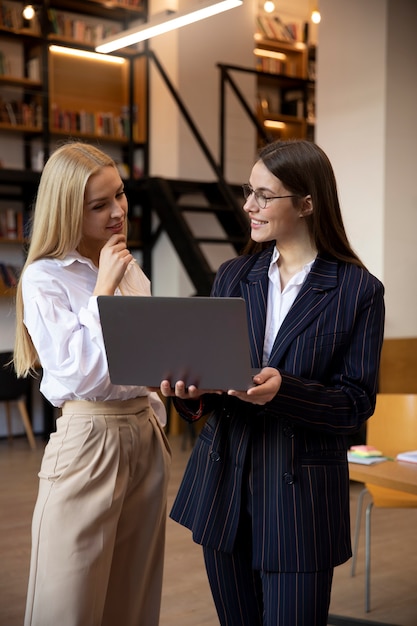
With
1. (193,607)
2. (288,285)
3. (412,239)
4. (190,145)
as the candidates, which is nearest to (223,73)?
(190,145)

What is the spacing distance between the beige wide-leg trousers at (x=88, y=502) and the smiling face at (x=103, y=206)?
1.41ft

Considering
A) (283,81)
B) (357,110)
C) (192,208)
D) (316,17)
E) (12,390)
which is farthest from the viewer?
(283,81)

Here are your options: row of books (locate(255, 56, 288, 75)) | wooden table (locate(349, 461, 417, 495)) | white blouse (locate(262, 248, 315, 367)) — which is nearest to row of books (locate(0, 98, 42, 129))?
row of books (locate(255, 56, 288, 75))

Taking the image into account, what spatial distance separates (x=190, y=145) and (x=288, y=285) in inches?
263

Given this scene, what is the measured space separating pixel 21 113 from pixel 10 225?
42.0 inches

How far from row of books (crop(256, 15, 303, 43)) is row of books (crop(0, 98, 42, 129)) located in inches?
128

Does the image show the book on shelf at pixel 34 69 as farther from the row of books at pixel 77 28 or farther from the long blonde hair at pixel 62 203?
the long blonde hair at pixel 62 203

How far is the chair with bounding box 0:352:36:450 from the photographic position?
7.19 m

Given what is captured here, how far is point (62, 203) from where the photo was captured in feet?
6.67

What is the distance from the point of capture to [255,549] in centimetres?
186

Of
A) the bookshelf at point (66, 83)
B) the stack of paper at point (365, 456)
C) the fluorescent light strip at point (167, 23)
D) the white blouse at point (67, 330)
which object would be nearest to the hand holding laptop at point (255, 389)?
the white blouse at point (67, 330)

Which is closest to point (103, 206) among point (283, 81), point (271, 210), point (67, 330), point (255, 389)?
point (67, 330)

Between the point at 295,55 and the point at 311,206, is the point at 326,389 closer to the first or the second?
the point at 311,206

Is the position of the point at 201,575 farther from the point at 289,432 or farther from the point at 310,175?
the point at 310,175
